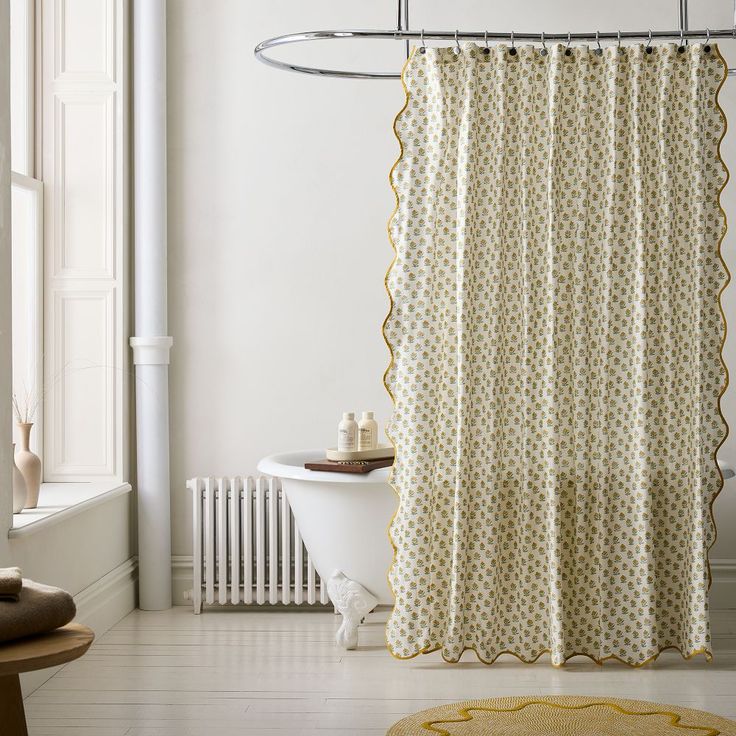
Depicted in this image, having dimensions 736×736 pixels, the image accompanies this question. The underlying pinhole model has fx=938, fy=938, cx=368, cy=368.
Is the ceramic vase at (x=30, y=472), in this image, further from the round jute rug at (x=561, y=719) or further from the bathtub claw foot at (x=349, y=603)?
the round jute rug at (x=561, y=719)

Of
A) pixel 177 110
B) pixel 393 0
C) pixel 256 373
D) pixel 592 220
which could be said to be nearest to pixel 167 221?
pixel 177 110

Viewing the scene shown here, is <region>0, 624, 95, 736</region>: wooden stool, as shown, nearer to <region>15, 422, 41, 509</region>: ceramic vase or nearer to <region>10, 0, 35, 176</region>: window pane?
<region>15, 422, 41, 509</region>: ceramic vase

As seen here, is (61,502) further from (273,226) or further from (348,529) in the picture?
(273,226)

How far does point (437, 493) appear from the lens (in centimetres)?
309

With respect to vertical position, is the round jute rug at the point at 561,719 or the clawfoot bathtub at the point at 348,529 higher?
the clawfoot bathtub at the point at 348,529

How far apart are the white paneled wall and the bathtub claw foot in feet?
3.59

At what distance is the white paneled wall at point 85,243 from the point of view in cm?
386

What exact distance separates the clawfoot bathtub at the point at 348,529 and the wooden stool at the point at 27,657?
4.85 ft

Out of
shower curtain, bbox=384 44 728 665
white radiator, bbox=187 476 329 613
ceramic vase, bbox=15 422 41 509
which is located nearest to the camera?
shower curtain, bbox=384 44 728 665

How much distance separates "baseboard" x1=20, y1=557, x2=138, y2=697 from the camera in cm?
338

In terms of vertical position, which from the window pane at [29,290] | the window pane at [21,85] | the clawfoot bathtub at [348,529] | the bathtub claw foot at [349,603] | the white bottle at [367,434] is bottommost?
the bathtub claw foot at [349,603]

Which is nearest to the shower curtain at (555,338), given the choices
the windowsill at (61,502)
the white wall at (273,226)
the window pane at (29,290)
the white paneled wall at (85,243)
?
the white wall at (273,226)

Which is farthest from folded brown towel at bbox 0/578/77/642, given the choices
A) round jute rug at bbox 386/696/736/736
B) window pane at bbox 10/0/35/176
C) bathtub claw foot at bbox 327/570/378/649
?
window pane at bbox 10/0/35/176

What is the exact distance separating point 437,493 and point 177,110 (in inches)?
82.6
